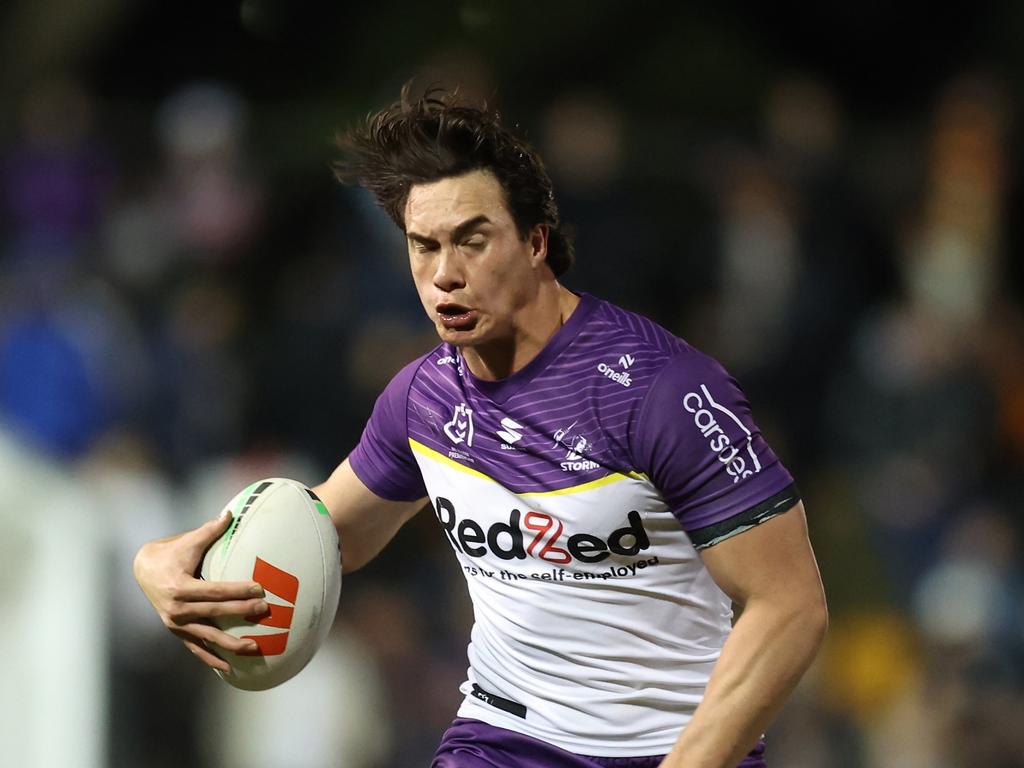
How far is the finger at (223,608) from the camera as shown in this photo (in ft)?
12.2

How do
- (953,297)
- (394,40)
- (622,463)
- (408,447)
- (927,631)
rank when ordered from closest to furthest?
(622,463) < (408,447) < (927,631) < (953,297) < (394,40)

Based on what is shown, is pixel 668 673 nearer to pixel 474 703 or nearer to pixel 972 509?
pixel 474 703

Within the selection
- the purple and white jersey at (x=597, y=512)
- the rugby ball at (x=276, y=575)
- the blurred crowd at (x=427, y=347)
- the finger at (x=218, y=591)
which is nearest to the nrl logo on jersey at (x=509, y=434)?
the purple and white jersey at (x=597, y=512)

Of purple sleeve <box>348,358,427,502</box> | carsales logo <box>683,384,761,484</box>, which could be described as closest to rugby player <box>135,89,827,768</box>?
carsales logo <box>683,384,761,484</box>

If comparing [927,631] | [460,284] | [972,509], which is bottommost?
[927,631]

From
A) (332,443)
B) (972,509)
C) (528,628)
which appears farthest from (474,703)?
(972,509)

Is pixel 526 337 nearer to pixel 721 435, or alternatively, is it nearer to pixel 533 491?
pixel 533 491

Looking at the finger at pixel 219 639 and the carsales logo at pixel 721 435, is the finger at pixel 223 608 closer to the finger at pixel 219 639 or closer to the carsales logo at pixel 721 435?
the finger at pixel 219 639

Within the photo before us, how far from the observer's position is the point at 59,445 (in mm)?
7496

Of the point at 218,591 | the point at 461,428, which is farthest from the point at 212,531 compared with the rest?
the point at 461,428

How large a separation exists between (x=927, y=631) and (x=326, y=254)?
146 inches

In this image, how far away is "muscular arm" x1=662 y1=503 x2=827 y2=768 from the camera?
3.33 meters

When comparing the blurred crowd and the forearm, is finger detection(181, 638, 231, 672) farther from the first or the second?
the blurred crowd

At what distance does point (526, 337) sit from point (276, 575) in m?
0.83
